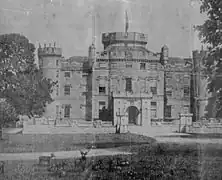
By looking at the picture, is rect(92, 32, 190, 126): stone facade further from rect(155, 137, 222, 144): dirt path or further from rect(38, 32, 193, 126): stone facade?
rect(155, 137, 222, 144): dirt path

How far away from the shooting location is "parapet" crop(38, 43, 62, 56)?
4.03 metres

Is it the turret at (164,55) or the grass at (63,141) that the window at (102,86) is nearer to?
the grass at (63,141)

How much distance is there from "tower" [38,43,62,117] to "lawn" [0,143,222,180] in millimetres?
578

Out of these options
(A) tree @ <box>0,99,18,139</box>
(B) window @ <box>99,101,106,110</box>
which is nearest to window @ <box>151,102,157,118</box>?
(B) window @ <box>99,101,106,110</box>

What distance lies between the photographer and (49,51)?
4027 millimetres

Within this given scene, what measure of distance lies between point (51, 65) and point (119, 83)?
718 mm

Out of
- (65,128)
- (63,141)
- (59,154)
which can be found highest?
(65,128)

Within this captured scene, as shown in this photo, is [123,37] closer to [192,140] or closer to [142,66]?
[142,66]

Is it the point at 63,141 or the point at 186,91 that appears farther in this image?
the point at 186,91

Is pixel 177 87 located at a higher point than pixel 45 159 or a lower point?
higher

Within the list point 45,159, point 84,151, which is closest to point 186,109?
point 84,151

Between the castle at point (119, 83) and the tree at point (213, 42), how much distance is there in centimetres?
23

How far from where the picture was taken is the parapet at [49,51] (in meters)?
4.03

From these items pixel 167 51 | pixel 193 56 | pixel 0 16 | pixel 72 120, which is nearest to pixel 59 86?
pixel 72 120
